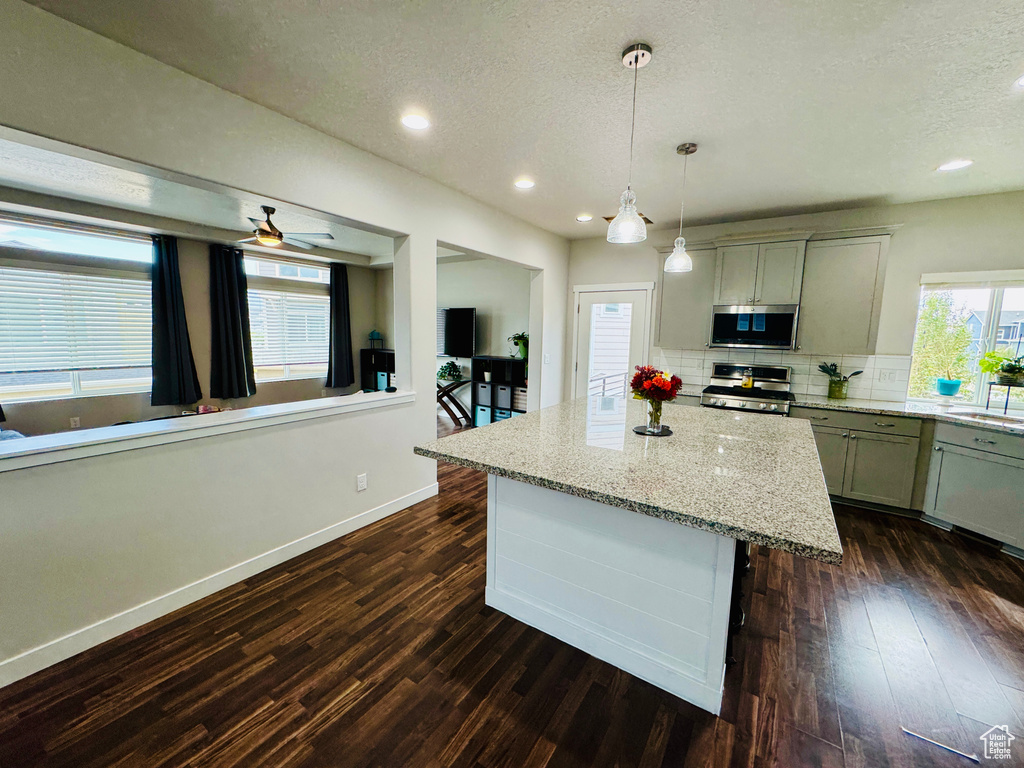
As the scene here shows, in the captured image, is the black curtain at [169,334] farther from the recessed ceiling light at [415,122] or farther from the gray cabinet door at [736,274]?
the gray cabinet door at [736,274]

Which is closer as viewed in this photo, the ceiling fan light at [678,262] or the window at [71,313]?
the ceiling fan light at [678,262]

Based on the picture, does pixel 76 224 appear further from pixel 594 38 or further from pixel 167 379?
pixel 594 38

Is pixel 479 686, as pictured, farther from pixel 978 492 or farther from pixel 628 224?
pixel 978 492

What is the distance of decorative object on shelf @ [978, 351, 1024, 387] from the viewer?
2.85 meters

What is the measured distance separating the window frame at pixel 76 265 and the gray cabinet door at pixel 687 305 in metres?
5.60

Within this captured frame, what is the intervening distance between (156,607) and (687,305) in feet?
14.9

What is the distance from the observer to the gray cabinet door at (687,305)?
395 cm

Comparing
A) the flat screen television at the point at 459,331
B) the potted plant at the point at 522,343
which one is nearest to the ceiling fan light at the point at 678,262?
the potted plant at the point at 522,343

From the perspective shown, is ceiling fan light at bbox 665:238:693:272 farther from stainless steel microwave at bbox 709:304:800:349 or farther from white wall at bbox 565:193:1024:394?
white wall at bbox 565:193:1024:394

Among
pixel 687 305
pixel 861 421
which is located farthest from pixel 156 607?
pixel 861 421

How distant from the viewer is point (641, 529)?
1565 mm

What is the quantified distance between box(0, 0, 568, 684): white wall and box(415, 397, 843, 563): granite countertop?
1.24 metres

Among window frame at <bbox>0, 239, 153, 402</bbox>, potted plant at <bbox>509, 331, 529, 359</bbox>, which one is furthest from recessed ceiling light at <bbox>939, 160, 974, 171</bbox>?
window frame at <bbox>0, 239, 153, 402</bbox>

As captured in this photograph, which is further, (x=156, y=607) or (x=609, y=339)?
(x=609, y=339)
